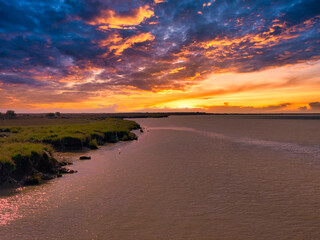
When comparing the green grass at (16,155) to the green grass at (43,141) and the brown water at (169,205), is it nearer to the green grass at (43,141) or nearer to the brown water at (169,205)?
the green grass at (43,141)

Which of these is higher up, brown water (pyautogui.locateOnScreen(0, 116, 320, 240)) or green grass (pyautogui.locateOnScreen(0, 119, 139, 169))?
green grass (pyautogui.locateOnScreen(0, 119, 139, 169))

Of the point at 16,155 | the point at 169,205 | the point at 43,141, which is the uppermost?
the point at 16,155

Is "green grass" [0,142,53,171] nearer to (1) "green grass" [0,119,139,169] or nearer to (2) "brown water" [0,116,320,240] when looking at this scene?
(1) "green grass" [0,119,139,169]

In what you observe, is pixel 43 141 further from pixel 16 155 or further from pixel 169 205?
pixel 169 205

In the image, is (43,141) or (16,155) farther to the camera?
(43,141)

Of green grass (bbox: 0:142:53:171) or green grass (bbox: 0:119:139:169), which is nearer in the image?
green grass (bbox: 0:142:53:171)

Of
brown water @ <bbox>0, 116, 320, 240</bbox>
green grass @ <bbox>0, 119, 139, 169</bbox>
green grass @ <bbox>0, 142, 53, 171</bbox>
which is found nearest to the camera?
brown water @ <bbox>0, 116, 320, 240</bbox>

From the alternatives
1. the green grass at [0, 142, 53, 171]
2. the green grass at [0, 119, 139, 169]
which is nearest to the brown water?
the green grass at [0, 142, 53, 171]

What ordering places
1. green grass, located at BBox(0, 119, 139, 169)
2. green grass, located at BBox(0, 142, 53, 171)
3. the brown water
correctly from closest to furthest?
the brown water
green grass, located at BBox(0, 142, 53, 171)
green grass, located at BBox(0, 119, 139, 169)

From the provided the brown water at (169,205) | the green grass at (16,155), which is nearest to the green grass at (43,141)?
the green grass at (16,155)

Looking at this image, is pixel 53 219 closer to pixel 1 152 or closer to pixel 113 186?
pixel 113 186

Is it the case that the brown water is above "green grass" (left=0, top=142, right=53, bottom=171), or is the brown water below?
below

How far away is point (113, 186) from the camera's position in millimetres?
15586

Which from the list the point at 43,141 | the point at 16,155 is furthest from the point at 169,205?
the point at 43,141
